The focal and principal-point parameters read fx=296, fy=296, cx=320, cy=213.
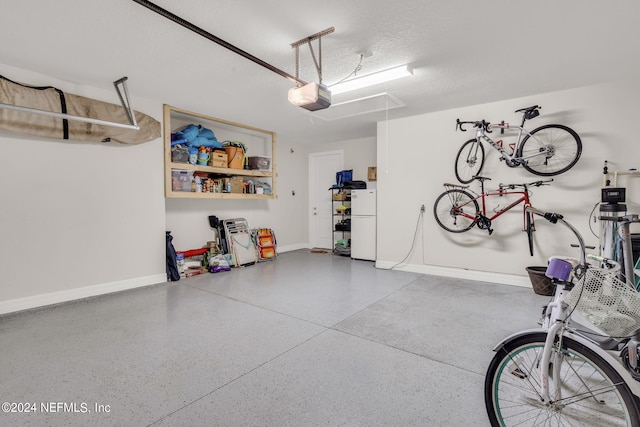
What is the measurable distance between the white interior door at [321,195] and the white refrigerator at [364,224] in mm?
1288

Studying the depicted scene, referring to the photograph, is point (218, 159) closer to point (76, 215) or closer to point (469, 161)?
point (76, 215)

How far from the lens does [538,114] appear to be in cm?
372

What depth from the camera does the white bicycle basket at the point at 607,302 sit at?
1.15m

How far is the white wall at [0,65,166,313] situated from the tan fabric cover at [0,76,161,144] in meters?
0.13

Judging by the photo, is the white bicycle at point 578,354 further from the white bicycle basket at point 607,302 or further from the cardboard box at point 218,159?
the cardboard box at point 218,159

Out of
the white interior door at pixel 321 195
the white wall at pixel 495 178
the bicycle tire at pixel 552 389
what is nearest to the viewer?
the bicycle tire at pixel 552 389

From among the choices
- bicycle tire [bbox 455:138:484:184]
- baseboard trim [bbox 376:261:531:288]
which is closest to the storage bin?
baseboard trim [bbox 376:261:531:288]

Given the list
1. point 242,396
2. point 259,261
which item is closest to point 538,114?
point 242,396

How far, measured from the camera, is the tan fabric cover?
3.05 metres

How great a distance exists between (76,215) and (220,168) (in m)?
2.09

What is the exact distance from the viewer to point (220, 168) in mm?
5055

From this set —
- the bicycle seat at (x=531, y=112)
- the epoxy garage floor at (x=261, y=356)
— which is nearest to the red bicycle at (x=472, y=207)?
the bicycle seat at (x=531, y=112)

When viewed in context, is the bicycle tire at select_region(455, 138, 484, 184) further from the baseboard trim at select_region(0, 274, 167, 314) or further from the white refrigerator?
the baseboard trim at select_region(0, 274, 167, 314)

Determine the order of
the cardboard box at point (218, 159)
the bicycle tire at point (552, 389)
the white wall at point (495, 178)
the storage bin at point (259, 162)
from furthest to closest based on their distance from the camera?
1. the storage bin at point (259, 162)
2. the cardboard box at point (218, 159)
3. the white wall at point (495, 178)
4. the bicycle tire at point (552, 389)
